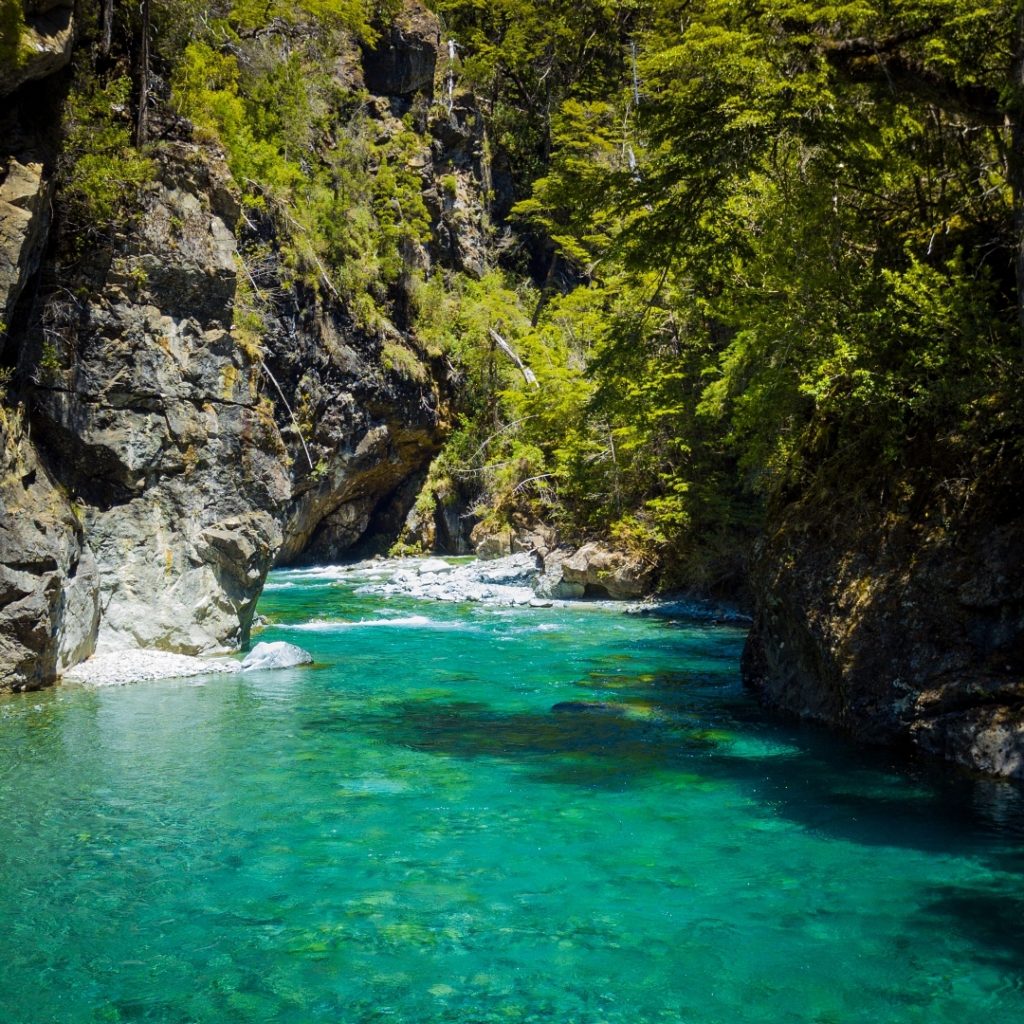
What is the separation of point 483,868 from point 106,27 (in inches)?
480

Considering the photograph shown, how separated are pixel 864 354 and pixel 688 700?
429 cm

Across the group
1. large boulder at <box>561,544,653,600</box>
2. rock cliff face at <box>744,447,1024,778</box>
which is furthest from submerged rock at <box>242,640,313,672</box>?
large boulder at <box>561,544,653,600</box>

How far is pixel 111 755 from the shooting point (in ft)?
26.1

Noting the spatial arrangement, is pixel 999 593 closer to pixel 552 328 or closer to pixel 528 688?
pixel 528 688

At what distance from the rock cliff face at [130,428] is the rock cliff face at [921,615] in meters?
7.35

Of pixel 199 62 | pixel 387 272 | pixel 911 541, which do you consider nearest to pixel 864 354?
pixel 911 541

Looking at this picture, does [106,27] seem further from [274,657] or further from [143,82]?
[274,657]

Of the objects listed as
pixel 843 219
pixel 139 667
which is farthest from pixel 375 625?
pixel 843 219

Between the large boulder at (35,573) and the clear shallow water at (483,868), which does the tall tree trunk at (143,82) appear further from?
the clear shallow water at (483,868)

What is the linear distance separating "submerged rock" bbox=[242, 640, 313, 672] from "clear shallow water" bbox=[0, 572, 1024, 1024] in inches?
72.7

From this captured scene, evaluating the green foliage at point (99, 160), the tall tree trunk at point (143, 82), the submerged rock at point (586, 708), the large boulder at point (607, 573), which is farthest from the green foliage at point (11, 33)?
the large boulder at point (607, 573)

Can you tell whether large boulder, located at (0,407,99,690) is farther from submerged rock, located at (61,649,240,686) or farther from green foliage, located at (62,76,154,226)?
green foliage, located at (62,76,154,226)

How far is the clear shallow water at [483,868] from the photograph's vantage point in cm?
427

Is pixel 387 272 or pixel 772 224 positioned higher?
pixel 387 272
